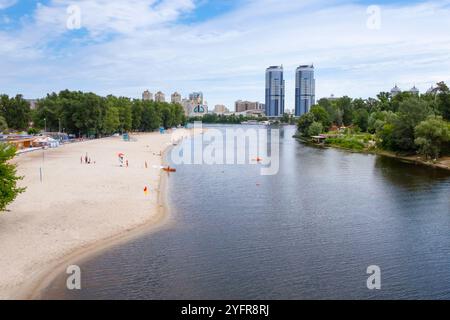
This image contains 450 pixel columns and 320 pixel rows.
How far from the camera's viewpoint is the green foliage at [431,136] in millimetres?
66188

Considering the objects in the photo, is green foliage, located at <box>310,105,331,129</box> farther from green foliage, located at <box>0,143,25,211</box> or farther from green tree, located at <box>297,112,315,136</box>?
green foliage, located at <box>0,143,25,211</box>

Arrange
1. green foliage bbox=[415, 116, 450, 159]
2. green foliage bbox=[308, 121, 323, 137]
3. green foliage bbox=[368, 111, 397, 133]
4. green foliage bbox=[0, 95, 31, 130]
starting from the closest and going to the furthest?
green foliage bbox=[415, 116, 450, 159] → green foliage bbox=[368, 111, 397, 133] → green foliage bbox=[0, 95, 31, 130] → green foliage bbox=[308, 121, 323, 137]

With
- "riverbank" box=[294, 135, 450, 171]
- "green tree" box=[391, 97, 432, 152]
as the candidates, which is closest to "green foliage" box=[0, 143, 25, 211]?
"riverbank" box=[294, 135, 450, 171]

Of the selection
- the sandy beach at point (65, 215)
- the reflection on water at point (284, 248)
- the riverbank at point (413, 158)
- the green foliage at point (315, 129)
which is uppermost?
the green foliage at point (315, 129)

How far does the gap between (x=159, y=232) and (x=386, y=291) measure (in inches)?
550

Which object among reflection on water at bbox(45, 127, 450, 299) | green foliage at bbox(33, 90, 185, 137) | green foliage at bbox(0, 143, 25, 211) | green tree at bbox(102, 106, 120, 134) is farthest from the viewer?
green tree at bbox(102, 106, 120, 134)

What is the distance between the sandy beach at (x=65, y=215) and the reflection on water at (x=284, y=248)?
1.76 metres

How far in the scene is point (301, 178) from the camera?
5178cm

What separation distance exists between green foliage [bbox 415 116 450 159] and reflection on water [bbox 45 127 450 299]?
2198 cm

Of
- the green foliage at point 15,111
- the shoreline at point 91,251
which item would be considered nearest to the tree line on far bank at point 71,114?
the green foliage at point 15,111

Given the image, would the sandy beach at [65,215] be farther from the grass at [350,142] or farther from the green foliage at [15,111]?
the green foliage at [15,111]

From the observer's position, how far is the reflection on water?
20.8 m

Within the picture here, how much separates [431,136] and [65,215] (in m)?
55.9
